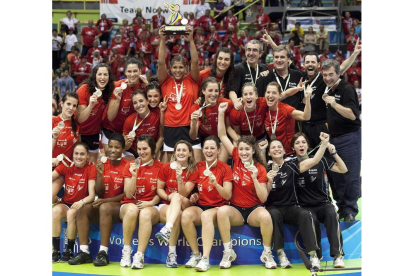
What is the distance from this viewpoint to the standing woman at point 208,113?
22.0ft

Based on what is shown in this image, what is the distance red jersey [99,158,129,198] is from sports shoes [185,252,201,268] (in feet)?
3.69

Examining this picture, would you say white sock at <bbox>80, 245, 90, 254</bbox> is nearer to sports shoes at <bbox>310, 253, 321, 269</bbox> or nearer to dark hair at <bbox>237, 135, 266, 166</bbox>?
dark hair at <bbox>237, 135, 266, 166</bbox>

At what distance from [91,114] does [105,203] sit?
1188mm

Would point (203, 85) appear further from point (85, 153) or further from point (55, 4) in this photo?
point (55, 4)

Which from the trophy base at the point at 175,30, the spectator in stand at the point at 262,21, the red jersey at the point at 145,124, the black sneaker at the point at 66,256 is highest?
the spectator in stand at the point at 262,21

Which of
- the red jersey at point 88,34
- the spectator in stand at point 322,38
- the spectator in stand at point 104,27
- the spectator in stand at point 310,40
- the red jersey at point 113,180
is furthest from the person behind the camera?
the spectator in stand at point 104,27

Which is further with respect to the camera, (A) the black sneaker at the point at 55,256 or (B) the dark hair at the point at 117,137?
(B) the dark hair at the point at 117,137

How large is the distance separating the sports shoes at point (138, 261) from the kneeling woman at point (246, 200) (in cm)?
79

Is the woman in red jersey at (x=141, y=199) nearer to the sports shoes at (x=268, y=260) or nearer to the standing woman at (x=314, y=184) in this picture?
the sports shoes at (x=268, y=260)

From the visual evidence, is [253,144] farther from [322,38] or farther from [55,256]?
[322,38]

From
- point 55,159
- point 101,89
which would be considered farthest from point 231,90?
point 55,159

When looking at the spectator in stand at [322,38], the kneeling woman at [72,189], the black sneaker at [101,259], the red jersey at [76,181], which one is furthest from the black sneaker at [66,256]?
the spectator in stand at [322,38]

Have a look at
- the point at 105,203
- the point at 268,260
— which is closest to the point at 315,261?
the point at 268,260
